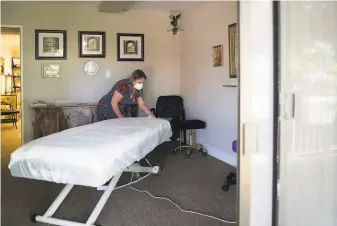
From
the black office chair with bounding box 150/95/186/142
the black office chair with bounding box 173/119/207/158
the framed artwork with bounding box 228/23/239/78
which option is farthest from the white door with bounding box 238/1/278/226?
the black office chair with bounding box 150/95/186/142

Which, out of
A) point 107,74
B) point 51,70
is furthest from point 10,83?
point 107,74

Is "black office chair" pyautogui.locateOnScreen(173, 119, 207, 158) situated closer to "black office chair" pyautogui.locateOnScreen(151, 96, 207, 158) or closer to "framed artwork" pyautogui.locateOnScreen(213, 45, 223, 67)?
"black office chair" pyautogui.locateOnScreen(151, 96, 207, 158)

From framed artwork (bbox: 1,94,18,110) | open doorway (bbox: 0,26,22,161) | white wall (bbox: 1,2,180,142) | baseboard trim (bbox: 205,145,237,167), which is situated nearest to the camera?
baseboard trim (bbox: 205,145,237,167)

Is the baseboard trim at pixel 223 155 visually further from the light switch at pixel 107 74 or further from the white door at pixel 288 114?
the white door at pixel 288 114

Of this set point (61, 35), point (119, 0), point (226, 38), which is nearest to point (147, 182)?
point (226, 38)

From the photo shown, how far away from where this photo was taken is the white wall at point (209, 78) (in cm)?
394

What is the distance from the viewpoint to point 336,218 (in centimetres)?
168

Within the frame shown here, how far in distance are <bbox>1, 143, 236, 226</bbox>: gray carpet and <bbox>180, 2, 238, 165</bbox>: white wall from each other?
70cm

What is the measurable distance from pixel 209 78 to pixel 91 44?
195cm

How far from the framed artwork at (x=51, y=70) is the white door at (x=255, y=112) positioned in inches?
164

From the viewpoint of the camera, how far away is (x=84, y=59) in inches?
195

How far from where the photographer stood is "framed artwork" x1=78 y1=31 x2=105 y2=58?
4914mm

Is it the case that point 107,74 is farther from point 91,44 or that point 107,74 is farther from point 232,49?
point 232,49

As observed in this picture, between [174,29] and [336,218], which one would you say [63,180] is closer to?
[336,218]
